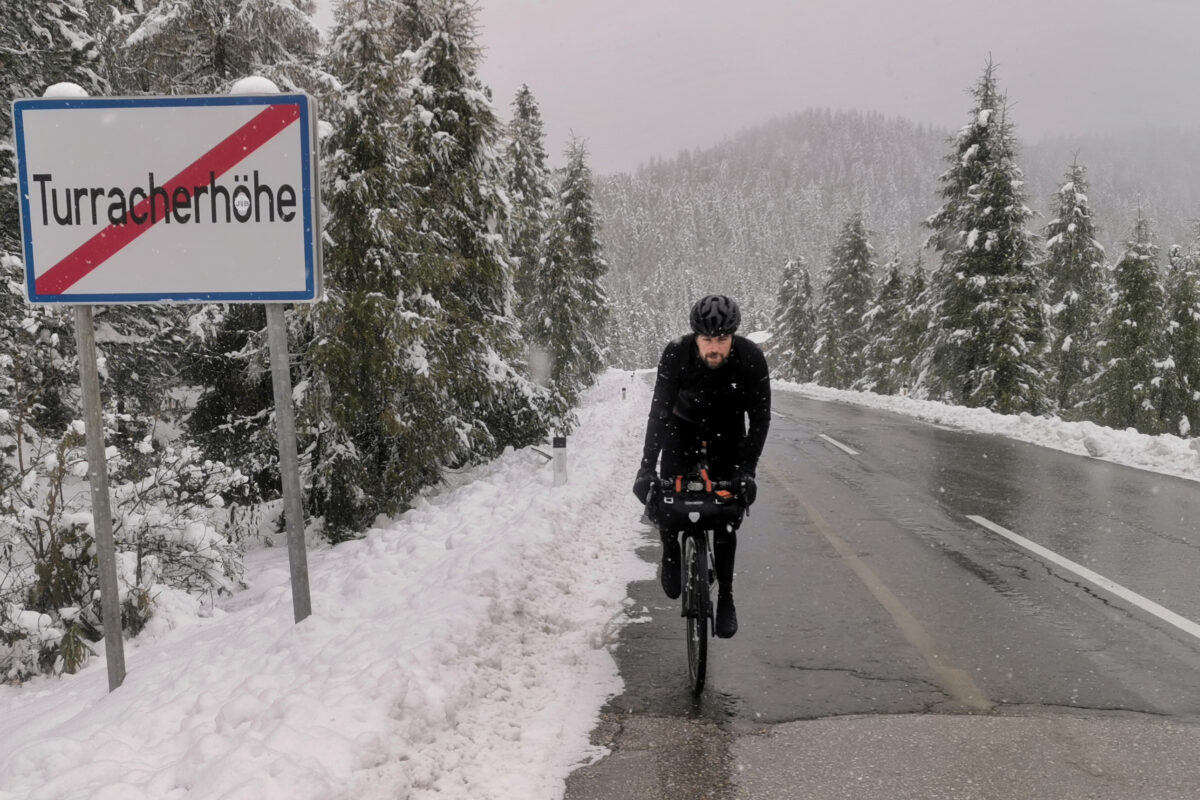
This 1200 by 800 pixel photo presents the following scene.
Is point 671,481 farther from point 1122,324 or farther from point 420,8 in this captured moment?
point 1122,324

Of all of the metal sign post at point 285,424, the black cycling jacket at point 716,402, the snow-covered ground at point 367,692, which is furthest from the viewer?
the metal sign post at point 285,424

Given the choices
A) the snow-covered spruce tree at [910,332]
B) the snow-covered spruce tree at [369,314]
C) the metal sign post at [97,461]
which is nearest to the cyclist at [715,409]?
the metal sign post at [97,461]

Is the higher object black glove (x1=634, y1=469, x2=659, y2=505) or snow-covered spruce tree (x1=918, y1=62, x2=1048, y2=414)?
snow-covered spruce tree (x1=918, y1=62, x2=1048, y2=414)

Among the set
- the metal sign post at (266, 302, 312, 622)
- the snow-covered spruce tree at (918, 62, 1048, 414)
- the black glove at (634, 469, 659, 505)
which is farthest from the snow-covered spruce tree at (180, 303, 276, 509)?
the snow-covered spruce tree at (918, 62, 1048, 414)

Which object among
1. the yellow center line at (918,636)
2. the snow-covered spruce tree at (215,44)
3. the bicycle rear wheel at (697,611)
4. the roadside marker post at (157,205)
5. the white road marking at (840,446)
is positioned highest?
the snow-covered spruce tree at (215,44)

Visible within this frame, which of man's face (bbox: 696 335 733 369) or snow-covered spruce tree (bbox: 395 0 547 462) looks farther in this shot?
snow-covered spruce tree (bbox: 395 0 547 462)

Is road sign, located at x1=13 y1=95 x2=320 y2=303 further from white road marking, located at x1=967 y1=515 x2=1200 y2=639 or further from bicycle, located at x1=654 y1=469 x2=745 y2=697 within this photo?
white road marking, located at x1=967 y1=515 x2=1200 y2=639

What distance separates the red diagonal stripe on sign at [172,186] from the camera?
13.0 feet

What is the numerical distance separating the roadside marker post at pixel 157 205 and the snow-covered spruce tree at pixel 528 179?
16.8 meters

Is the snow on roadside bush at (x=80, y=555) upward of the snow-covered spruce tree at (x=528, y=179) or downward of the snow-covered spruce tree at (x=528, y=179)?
downward

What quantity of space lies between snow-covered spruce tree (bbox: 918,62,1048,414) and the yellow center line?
20.8m

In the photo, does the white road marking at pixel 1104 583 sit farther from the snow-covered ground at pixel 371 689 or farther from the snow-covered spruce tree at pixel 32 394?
the snow-covered spruce tree at pixel 32 394

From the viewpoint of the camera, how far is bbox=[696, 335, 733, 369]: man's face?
13.4 ft

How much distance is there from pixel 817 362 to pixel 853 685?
49.0 meters
